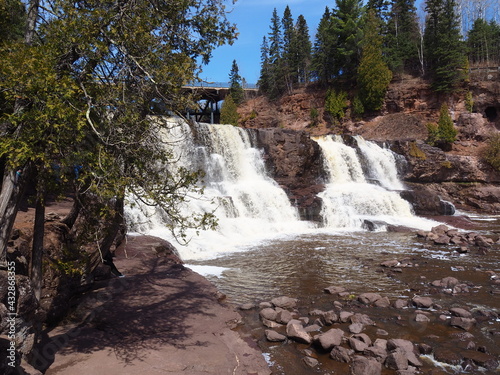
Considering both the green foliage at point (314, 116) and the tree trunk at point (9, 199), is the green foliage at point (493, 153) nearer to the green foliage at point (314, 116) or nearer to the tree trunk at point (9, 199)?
the green foliage at point (314, 116)

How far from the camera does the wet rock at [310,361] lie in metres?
5.73

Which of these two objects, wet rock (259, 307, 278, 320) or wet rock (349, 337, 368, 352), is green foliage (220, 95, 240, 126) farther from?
wet rock (349, 337, 368, 352)

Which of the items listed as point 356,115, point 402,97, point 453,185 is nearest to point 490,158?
point 453,185

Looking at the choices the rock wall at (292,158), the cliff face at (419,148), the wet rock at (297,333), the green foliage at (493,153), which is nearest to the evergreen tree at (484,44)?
the cliff face at (419,148)

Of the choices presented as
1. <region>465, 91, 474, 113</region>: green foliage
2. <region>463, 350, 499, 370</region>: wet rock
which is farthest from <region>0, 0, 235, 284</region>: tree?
<region>465, 91, 474, 113</region>: green foliage

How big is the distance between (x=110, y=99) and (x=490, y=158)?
3040 centimetres

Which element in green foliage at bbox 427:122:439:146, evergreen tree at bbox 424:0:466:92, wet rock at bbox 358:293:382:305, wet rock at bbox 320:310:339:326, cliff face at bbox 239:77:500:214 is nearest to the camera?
wet rock at bbox 320:310:339:326

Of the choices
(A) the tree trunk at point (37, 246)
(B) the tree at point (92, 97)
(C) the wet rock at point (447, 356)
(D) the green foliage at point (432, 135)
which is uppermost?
(D) the green foliage at point (432, 135)

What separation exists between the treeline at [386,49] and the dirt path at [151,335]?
116 feet

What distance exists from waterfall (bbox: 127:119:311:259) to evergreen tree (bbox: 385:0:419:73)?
25.8 m

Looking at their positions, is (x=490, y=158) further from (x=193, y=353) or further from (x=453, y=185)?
(x=193, y=353)

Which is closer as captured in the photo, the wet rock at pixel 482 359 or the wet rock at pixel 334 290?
the wet rock at pixel 482 359

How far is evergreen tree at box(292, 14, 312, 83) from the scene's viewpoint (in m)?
50.4

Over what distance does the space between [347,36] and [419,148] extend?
20971mm
